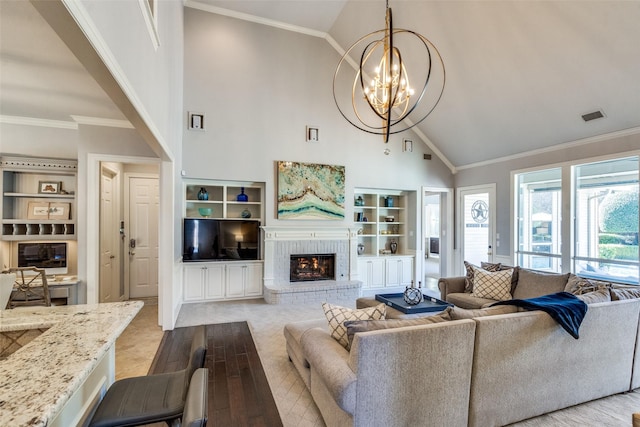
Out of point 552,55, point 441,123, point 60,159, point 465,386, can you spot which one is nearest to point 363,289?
point 441,123

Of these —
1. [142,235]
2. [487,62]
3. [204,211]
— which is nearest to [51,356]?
[204,211]

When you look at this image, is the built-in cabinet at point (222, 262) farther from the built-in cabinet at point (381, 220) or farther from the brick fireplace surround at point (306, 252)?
the built-in cabinet at point (381, 220)

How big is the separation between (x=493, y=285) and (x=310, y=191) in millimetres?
3478

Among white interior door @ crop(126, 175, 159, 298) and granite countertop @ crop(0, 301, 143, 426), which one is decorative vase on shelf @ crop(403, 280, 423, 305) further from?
white interior door @ crop(126, 175, 159, 298)

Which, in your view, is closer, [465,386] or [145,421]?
[145,421]

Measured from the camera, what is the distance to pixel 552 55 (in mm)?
4094

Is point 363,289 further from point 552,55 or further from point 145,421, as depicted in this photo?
point 145,421

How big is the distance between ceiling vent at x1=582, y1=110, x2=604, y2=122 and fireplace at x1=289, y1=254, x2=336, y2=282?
466cm

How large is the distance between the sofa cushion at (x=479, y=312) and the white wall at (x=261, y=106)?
4085mm

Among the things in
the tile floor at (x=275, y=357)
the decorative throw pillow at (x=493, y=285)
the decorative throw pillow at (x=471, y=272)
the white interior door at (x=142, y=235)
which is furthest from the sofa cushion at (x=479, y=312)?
the white interior door at (x=142, y=235)

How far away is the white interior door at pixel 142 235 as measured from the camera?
5.77 metres

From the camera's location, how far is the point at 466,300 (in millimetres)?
4285

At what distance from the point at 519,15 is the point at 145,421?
5447 mm

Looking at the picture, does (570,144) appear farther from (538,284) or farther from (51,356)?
(51,356)
